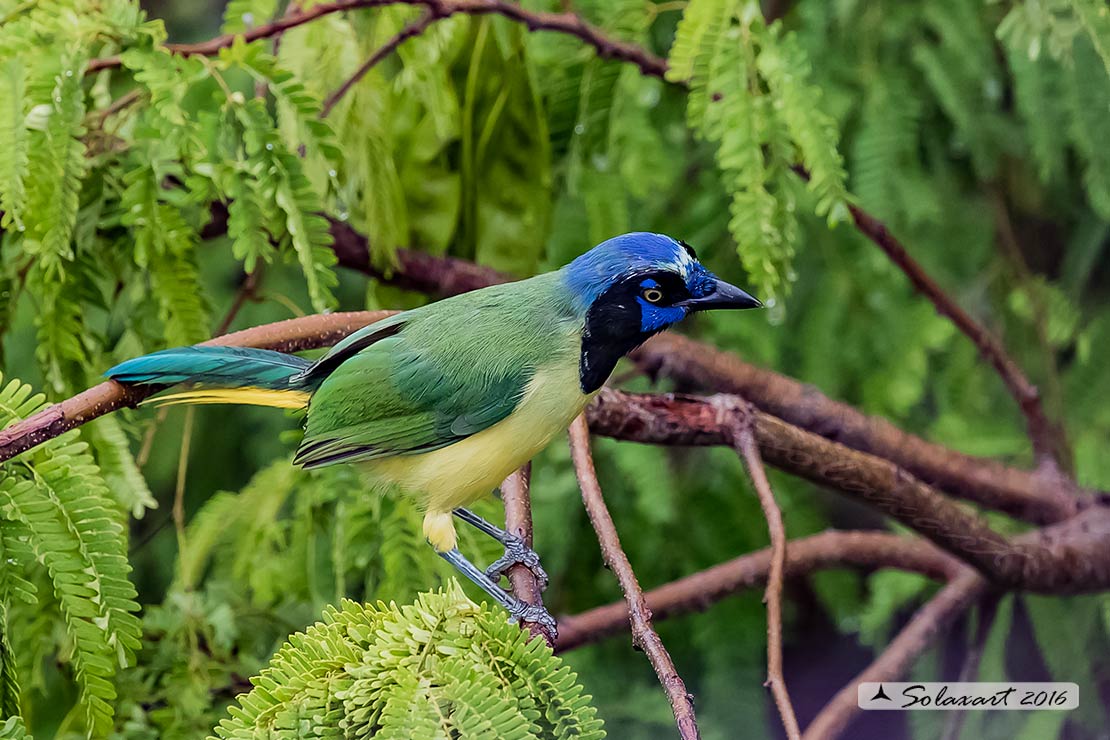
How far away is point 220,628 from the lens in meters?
3.04

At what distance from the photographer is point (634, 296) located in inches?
87.2

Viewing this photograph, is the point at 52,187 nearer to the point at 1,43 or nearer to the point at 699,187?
the point at 1,43

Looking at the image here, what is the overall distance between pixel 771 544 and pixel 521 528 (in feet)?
1.53

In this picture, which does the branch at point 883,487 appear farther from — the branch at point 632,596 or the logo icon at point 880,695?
the logo icon at point 880,695

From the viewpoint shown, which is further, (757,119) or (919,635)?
(919,635)

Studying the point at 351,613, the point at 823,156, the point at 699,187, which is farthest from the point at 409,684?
the point at 699,187

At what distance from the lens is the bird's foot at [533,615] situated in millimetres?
2035

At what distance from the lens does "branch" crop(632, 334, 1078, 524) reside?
10.8 ft

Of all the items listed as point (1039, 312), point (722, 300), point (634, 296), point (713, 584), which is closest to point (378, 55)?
point (634, 296)

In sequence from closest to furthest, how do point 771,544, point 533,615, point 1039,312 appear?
point 533,615
point 771,544
point 1039,312

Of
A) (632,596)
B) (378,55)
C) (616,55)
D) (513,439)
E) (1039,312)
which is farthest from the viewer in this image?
(1039,312)

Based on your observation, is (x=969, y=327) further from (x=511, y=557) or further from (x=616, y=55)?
(x=511, y=557)

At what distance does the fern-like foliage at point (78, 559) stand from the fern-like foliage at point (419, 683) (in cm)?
41
